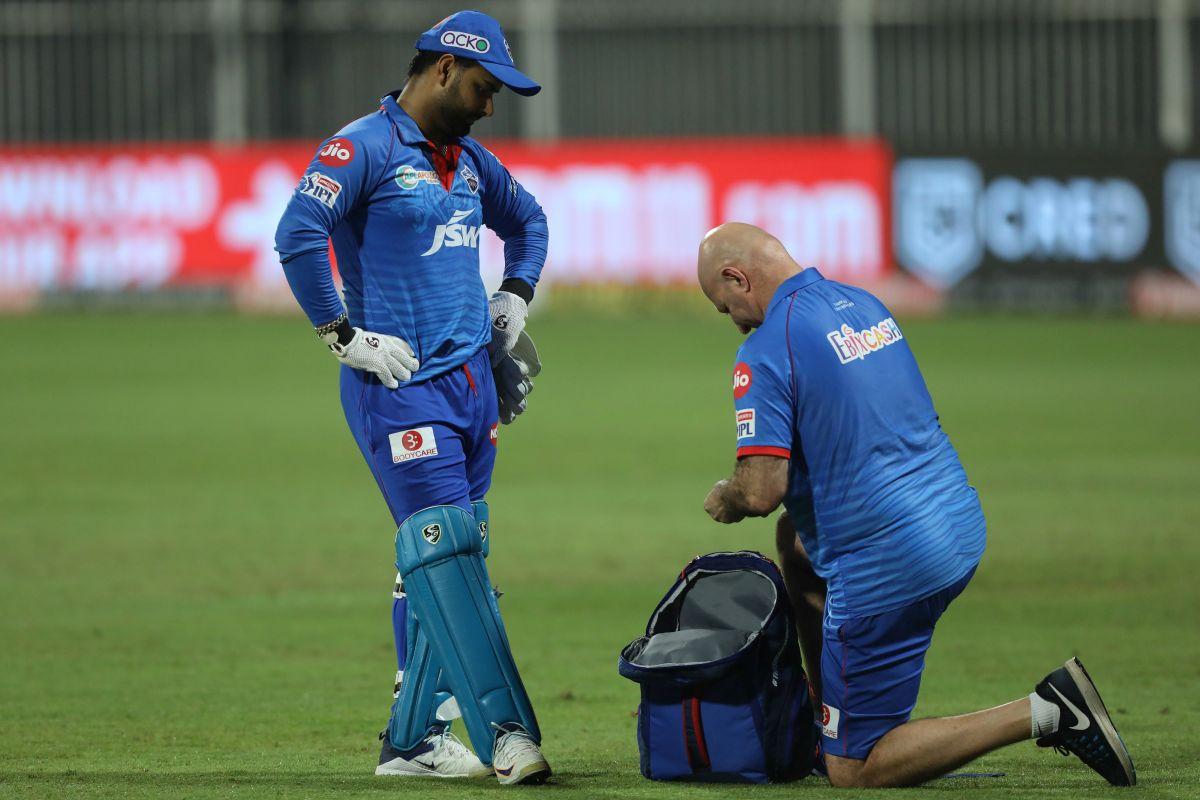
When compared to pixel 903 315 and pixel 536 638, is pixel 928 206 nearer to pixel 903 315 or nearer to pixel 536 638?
pixel 903 315

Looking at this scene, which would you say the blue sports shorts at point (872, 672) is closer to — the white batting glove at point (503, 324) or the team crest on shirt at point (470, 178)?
the white batting glove at point (503, 324)

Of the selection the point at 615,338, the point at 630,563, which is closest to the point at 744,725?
the point at 630,563

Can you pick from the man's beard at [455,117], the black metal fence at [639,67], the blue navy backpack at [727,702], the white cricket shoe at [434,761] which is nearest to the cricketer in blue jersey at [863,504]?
the blue navy backpack at [727,702]

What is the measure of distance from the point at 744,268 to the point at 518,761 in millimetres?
1541

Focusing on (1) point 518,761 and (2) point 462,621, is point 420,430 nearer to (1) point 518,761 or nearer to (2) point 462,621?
(2) point 462,621

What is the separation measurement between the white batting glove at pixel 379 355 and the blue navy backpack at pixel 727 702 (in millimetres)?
1090

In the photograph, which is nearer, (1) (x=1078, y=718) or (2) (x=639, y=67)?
(1) (x=1078, y=718)

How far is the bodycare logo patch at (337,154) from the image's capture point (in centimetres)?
545

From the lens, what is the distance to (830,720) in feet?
17.3

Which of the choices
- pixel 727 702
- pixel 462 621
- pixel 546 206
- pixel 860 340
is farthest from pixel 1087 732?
pixel 546 206

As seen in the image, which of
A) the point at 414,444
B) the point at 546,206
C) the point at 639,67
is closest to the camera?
the point at 414,444

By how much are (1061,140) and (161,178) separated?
13758 millimetres

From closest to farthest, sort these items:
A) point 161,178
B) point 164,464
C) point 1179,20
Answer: point 164,464 → point 161,178 → point 1179,20

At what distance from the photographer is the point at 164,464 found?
1328 centimetres
